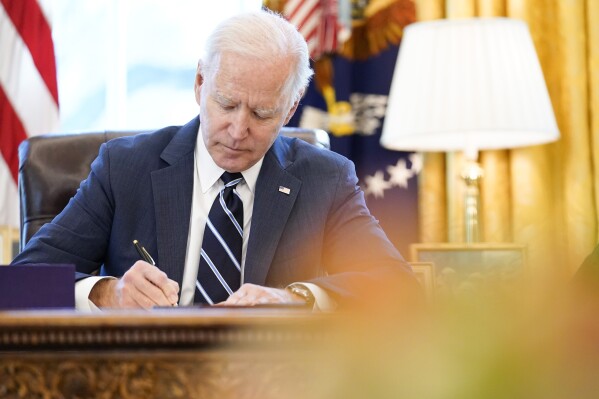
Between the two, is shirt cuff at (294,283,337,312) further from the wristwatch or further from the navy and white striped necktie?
the navy and white striped necktie

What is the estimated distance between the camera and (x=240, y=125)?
2.10 m

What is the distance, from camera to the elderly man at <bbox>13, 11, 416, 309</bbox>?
6.82ft

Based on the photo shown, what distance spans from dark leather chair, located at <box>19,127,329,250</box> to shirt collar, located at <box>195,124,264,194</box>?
339mm

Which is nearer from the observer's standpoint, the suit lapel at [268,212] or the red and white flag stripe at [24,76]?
the suit lapel at [268,212]

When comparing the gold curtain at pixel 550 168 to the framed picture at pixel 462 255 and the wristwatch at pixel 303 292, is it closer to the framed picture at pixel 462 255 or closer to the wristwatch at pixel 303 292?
the framed picture at pixel 462 255

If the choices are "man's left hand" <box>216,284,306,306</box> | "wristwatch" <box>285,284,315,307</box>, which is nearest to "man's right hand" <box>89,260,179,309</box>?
"man's left hand" <box>216,284,306,306</box>

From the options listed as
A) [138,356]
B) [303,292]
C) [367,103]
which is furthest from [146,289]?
[367,103]

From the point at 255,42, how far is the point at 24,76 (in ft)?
Answer: 5.17

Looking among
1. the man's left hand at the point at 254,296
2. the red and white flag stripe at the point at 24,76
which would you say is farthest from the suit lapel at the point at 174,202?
the red and white flag stripe at the point at 24,76

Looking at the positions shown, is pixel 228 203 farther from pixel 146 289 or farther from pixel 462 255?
pixel 462 255

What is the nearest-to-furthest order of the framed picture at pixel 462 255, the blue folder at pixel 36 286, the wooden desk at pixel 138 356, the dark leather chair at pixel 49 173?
1. the wooden desk at pixel 138 356
2. the blue folder at pixel 36 286
3. the dark leather chair at pixel 49 173
4. the framed picture at pixel 462 255

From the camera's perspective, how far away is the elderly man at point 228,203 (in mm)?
2080

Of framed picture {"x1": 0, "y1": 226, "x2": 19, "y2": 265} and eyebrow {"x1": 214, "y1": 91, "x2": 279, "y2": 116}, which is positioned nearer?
eyebrow {"x1": 214, "y1": 91, "x2": 279, "y2": 116}

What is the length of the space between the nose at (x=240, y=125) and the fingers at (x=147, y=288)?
50 cm
